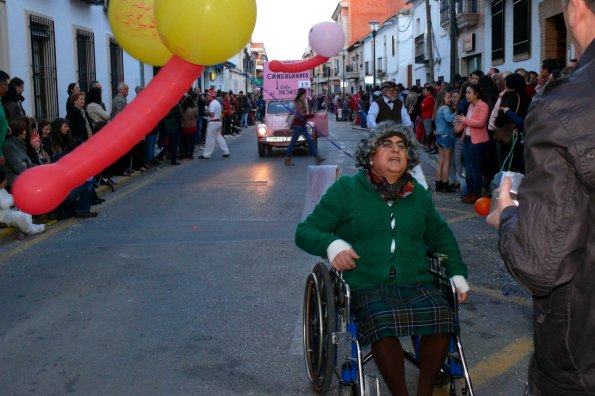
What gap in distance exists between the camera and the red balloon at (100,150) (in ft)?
7.64

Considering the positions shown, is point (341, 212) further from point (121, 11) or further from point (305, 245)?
point (121, 11)

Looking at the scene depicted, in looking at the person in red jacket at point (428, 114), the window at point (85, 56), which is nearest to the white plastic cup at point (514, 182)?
the person in red jacket at point (428, 114)

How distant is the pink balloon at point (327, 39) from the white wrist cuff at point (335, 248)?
152 centimetres

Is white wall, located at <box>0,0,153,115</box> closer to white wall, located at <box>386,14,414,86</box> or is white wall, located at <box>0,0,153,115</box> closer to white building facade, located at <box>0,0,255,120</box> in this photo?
white building facade, located at <box>0,0,255,120</box>

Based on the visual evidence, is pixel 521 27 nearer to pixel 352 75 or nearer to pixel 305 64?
pixel 305 64

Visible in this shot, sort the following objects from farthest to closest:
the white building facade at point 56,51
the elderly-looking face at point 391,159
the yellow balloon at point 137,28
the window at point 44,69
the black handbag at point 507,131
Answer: the window at point 44,69 → the white building facade at point 56,51 → the black handbag at point 507,131 → the elderly-looking face at point 391,159 → the yellow balloon at point 137,28

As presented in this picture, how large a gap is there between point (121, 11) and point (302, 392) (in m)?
2.17

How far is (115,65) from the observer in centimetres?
2091

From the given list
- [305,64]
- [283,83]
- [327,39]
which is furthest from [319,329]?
[283,83]

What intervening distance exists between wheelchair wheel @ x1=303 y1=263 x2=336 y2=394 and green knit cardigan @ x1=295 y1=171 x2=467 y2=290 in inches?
6.0

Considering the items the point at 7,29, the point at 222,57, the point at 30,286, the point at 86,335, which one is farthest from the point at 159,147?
the point at 222,57

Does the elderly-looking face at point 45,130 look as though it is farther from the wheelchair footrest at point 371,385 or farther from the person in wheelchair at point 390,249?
the wheelchair footrest at point 371,385

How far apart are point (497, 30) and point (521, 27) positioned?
295 centimetres

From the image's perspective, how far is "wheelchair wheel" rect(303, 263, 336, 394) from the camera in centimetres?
363
